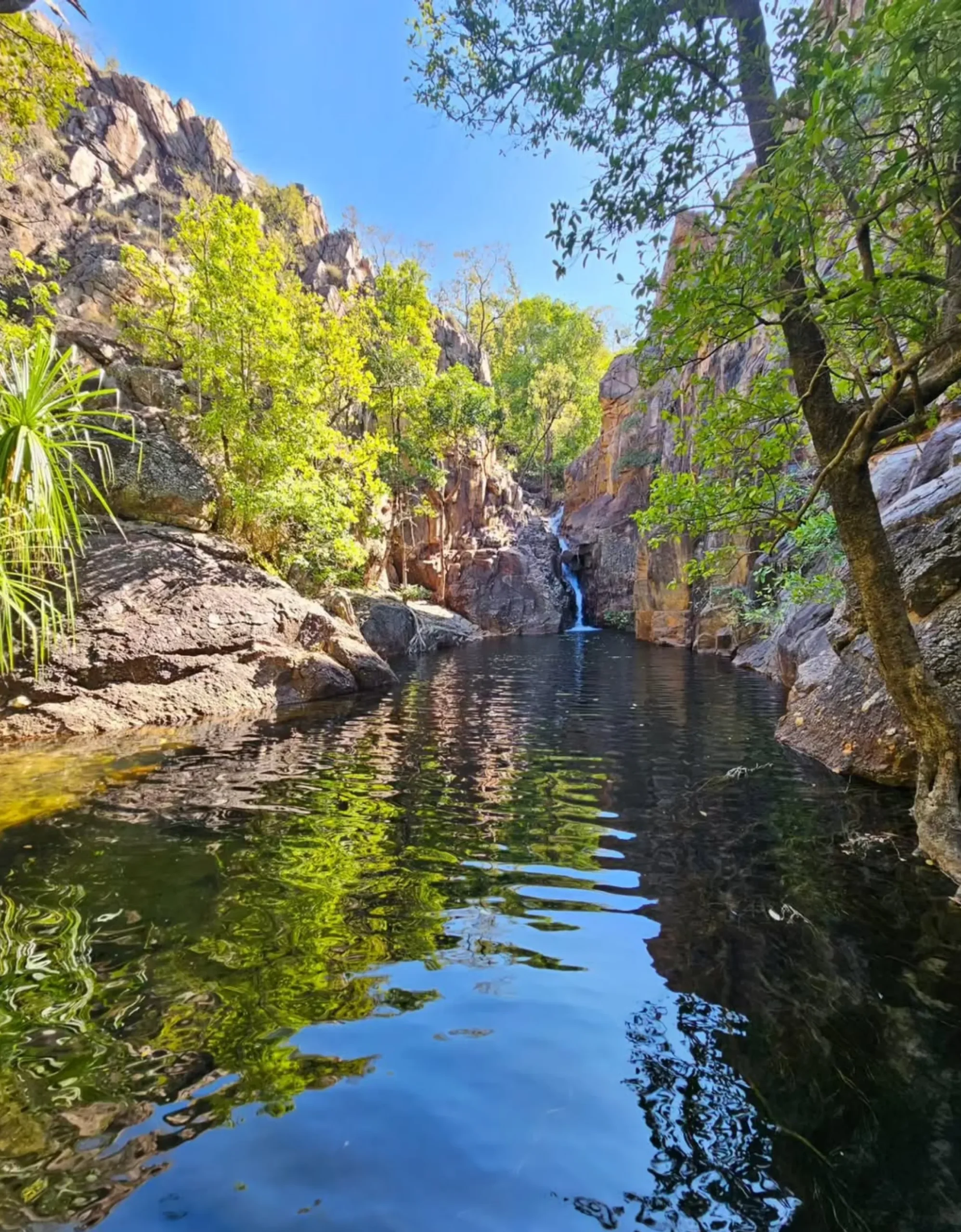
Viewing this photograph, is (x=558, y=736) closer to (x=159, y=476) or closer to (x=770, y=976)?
(x=770, y=976)

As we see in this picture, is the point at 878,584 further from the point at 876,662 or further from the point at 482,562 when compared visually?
the point at 482,562

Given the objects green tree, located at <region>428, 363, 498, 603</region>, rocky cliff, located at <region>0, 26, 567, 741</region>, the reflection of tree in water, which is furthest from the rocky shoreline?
green tree, located at <region>428, 363, 498, 603</region>

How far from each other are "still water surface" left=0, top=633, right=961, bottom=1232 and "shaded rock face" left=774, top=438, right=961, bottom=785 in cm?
77

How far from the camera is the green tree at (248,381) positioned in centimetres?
1478

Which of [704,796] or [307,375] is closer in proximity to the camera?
[704,796]

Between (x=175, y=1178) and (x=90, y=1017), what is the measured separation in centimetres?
120

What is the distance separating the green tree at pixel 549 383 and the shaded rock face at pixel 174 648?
37819 millimetres

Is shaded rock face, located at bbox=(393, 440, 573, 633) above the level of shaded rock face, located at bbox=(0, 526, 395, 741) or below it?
above

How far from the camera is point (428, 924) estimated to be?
401 cm

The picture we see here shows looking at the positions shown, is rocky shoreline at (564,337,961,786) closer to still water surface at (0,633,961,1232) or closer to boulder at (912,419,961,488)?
boulder at (912,419,961,488)

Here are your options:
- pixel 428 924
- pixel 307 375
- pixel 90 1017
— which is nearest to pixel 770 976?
pixel 428 924

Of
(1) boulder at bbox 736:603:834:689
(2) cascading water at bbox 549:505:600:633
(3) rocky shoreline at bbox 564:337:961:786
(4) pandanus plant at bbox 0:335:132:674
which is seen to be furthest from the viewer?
(2) cascading water at bbox 549:505:600:633

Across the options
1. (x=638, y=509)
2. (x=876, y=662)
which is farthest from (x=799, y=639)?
(x=638, y=509)

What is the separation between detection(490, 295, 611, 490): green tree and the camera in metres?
49.8
